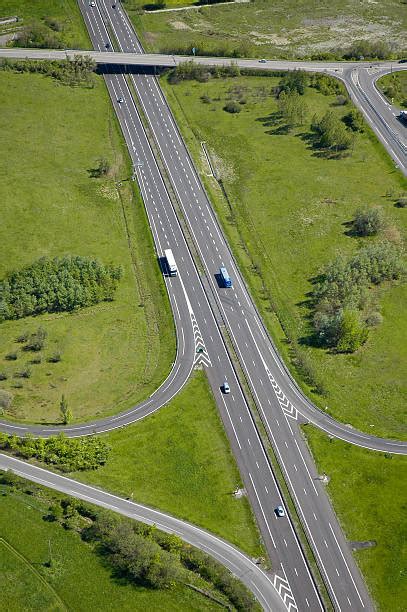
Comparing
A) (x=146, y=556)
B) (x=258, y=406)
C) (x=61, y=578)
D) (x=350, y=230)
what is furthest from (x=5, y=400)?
(x=350, y=230)

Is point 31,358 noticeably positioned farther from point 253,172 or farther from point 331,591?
point 253,172

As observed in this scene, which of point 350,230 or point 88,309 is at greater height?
point 350,230

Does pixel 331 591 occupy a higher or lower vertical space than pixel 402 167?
lower

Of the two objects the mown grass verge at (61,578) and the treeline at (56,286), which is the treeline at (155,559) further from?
the treeline at (56,286)

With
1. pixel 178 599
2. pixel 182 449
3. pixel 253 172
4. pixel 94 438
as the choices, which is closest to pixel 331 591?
pixel 178 599

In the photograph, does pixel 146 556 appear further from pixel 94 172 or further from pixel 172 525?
pixel 94 172

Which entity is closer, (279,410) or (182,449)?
(182,449)
